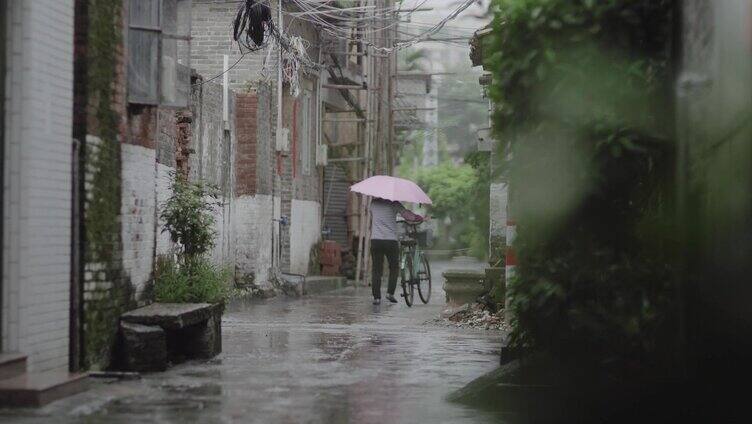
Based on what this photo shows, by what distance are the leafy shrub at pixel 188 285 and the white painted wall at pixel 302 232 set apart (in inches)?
477

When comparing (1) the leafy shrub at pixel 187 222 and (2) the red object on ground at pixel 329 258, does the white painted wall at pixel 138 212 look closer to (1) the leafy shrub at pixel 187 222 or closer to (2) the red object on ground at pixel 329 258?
(1) the leafy shrub at pixel 187 222

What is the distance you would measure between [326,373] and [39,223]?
8.91ft

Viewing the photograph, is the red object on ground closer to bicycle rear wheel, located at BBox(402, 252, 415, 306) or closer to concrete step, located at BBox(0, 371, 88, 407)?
bicycle rear wheel, located at BBox(402, 252, 415, 306)

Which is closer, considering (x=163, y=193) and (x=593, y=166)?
(x=593, y=166)

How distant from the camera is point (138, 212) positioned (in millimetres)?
11141

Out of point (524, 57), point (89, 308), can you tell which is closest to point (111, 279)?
point (89, 308)

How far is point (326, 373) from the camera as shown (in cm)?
1039

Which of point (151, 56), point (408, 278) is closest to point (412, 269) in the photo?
point (408, 278)

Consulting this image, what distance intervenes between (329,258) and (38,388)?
19423mm

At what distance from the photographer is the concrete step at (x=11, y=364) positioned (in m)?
8.34

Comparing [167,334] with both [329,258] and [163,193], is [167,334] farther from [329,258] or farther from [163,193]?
[329,258]

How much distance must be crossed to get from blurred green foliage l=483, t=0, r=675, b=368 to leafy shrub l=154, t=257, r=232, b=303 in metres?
4.14

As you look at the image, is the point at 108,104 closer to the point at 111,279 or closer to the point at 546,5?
the point at 111,279

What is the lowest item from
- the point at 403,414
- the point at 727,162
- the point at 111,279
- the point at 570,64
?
the point at 403,414
